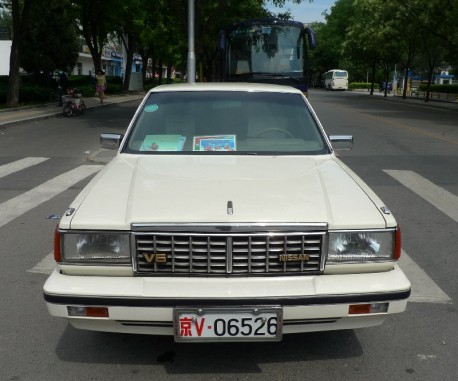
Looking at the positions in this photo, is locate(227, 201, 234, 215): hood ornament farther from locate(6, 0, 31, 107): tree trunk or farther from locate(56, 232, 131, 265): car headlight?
locate(6, 0, 31, 107): tree trunk

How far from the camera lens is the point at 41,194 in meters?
8.17

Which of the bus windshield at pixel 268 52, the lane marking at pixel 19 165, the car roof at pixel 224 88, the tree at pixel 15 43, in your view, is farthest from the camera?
the tree at pixel 15 43

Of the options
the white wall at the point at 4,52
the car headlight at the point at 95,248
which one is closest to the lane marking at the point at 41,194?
the car headlight at the point at 95,248

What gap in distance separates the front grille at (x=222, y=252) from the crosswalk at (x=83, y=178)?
69.2 inches

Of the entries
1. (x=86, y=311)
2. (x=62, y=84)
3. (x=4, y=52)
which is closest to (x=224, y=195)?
(x=86, y=311)

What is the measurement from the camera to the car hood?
118 inches

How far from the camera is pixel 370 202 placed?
3.32 metres

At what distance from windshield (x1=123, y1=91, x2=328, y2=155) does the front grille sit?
4.68ft

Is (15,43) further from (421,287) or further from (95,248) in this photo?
(95,248)

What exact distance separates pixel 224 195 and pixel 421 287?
2.25 m

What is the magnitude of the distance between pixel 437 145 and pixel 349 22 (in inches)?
2218

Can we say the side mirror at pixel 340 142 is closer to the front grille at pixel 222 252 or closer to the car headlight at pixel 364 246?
Result: the car headlight at pixel 364 246

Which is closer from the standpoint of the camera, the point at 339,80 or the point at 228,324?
the point at 228,324

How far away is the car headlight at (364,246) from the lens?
3.05 meters
